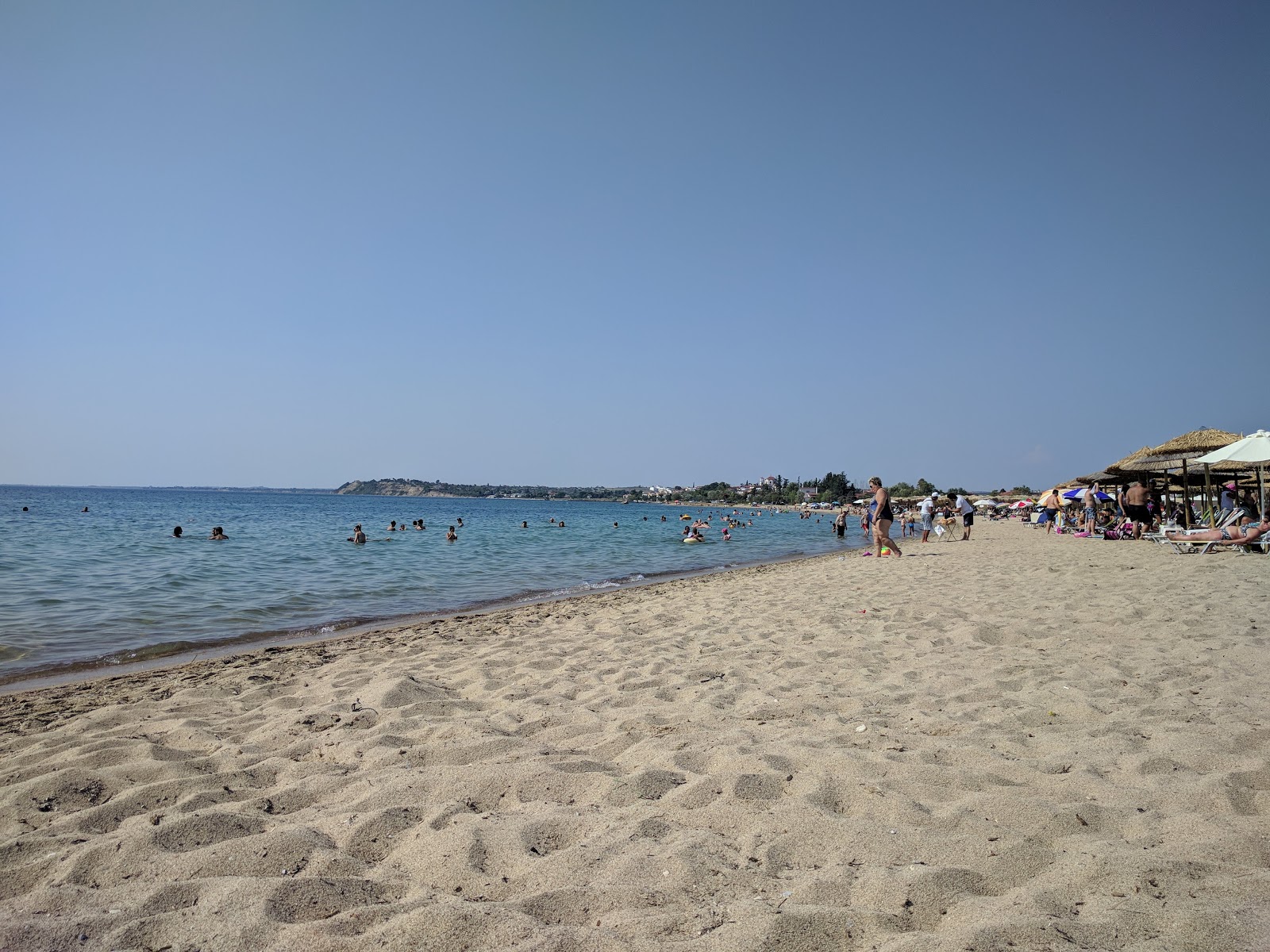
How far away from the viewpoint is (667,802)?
3.02 m

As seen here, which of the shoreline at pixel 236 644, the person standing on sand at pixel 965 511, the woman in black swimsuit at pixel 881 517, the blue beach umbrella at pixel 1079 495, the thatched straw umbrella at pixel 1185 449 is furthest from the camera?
the blue beach umbrella at pixel 1079 495

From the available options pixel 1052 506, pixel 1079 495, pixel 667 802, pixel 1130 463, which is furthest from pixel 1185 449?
pixel 667 802

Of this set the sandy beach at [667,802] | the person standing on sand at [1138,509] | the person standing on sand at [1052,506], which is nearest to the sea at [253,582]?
the sandy beach at [667,802]

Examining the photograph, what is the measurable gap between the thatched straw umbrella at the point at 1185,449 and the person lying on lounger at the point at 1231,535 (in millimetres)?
5025

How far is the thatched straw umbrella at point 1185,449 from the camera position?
61.3ft

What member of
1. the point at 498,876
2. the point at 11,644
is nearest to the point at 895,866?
the point at 498,876

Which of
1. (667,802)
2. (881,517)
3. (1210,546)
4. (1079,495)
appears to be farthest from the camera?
(1079,495)

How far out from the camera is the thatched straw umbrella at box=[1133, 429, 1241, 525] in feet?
61.3

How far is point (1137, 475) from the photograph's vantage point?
984 inches

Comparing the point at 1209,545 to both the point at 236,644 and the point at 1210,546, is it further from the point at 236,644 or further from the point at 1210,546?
the point at 236,644

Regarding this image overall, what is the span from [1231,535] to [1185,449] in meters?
7.70

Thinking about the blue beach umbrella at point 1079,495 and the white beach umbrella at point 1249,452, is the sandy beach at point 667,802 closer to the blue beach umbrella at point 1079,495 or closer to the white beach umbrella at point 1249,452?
the white beach umbrella at point 1249,452

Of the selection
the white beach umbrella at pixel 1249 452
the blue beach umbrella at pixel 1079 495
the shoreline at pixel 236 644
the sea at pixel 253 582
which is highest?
the white beach umbrella at pixel 1249 452

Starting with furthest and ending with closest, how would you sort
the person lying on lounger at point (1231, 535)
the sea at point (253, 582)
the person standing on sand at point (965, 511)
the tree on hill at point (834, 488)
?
the tree on hill at point (834, 488), the person standing on sand at point (965, 511), the person lying on lounger at point (1231, 535), the sea at point (253, 582)
